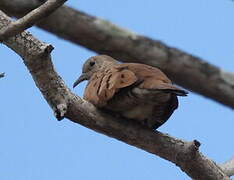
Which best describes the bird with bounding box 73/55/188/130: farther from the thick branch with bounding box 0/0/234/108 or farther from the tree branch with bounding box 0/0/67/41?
the thick branch with bounding box 0/0/234/108

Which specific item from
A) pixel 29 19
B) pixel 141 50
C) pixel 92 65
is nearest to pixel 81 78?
pixel 92 65

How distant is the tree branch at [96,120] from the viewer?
4.73 meters

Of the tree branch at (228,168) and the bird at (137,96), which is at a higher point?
the bird at (137,96)

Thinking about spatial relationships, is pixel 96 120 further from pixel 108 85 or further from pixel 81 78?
→ pixel 81 78

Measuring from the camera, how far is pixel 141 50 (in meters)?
7.79

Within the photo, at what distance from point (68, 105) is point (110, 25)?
3.11 m

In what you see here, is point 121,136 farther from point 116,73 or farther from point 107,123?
point 116,73

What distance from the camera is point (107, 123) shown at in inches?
204

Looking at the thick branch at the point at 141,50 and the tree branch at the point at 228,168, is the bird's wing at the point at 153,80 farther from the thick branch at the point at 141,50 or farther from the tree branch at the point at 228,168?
the thick branch at the point at 141,50

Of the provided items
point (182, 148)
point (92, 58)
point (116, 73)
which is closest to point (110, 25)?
point (92, 58)

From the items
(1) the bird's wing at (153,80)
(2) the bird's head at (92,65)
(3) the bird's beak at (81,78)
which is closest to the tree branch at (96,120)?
(1) the bird's wing at (153,80)

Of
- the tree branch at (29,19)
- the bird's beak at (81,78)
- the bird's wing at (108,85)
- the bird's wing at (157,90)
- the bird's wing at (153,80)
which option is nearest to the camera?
the tree branch at (29,19)

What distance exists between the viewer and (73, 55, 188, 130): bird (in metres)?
5.27

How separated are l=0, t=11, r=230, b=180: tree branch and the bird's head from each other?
1.60 m
